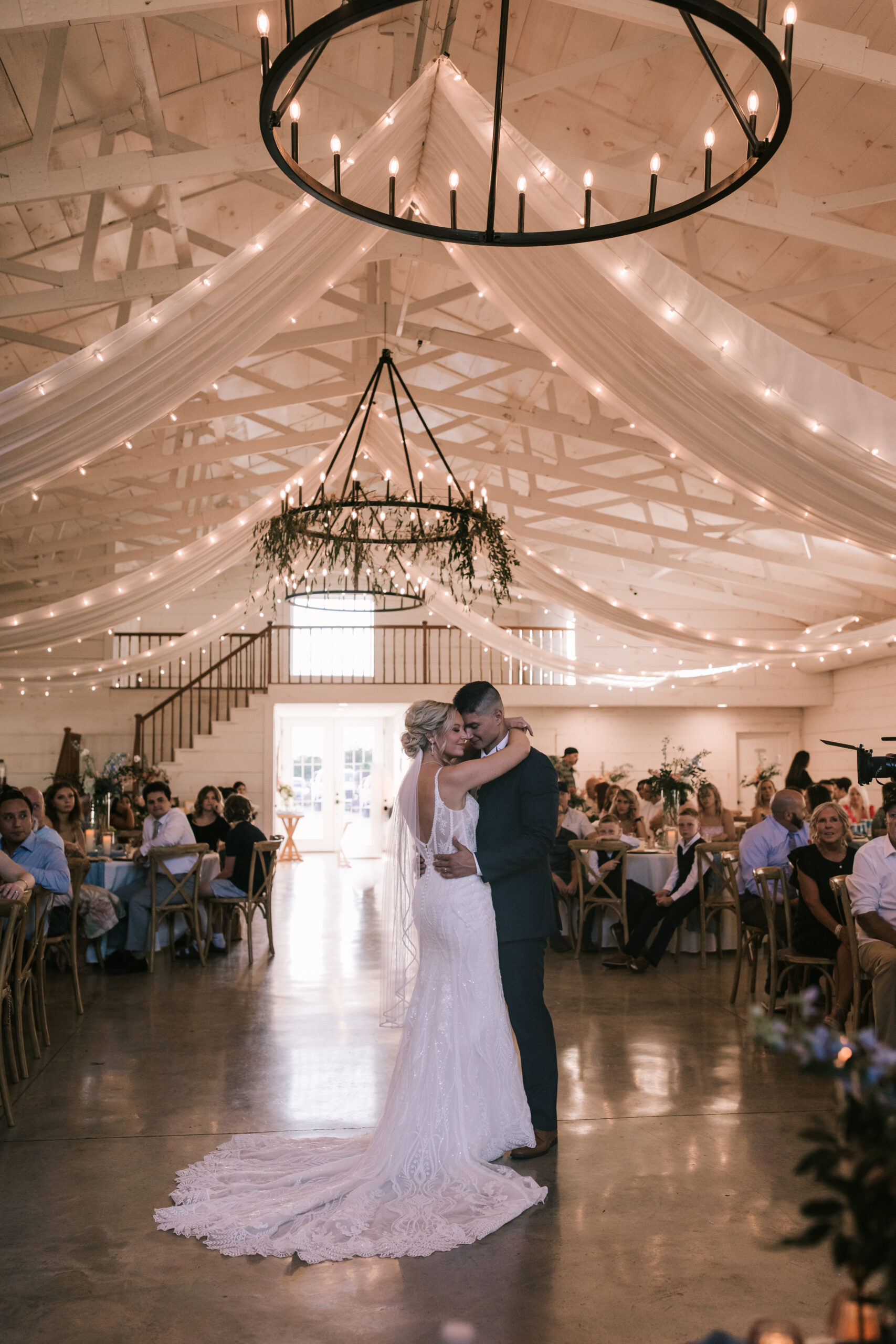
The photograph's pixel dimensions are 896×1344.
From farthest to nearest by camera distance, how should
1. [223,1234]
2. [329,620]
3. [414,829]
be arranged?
[329,620]
[414,829]
[223,1234]

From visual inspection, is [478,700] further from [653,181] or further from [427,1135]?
[653,181]

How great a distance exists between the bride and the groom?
0.20 ft

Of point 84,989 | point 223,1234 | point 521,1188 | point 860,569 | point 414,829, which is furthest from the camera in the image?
point 860,569

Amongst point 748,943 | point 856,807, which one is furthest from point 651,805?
point 748,943

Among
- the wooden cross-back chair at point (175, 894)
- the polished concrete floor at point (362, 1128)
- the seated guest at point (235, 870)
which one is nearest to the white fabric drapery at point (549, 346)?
the polished concrete floor at point (362, 1128)

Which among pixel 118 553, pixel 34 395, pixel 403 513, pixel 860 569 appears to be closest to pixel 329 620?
pixel 118 553

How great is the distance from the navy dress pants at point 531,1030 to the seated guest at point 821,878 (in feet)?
6.83

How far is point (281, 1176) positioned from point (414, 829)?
122 centimetres

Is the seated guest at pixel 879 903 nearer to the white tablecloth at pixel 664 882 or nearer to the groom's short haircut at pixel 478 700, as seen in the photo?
the groom's short haircut at pixel 478 700

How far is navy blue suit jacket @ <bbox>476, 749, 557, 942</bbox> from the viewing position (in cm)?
374

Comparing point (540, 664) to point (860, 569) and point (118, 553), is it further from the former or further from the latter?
point (118, 553)

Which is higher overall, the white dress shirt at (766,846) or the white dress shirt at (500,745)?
the white dress shirt at (500,745)

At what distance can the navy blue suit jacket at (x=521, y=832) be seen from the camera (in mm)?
3742

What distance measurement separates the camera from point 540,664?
12477mm
